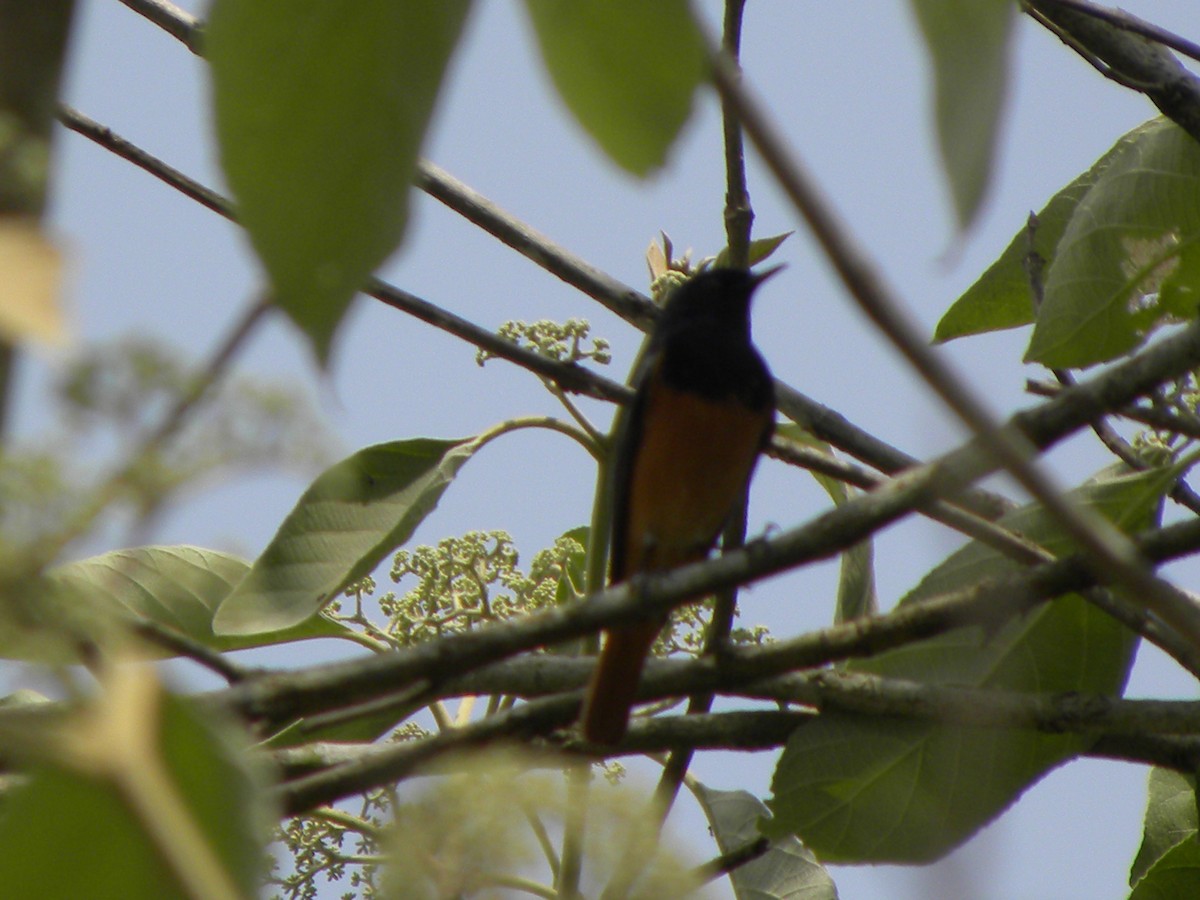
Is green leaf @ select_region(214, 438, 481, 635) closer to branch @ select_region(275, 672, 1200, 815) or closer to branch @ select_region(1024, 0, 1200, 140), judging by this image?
branch @ select_region(275, 672, 1200, 815)

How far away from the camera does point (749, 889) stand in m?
3.96

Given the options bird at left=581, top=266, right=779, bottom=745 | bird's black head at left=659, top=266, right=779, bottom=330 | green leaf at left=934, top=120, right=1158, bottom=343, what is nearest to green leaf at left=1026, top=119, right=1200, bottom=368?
green leaf at left=934, top=120, right=1158, bottom=343

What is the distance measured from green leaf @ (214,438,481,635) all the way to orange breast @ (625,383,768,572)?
1206mm

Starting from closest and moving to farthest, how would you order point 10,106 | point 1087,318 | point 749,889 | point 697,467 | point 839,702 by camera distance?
point 10,106, point 1087,318, point 839,702, point 749,889, point 697,467

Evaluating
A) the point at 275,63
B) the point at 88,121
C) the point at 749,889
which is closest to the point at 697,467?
the point at 749,889

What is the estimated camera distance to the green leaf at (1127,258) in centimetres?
292

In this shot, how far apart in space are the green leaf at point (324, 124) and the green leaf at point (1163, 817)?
12.1 ft

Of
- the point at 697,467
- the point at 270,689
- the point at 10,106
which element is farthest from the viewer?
the point at 697,467

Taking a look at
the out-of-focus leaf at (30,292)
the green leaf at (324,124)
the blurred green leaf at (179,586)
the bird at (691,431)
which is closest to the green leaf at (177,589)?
the blurred green leaf at (179,586)

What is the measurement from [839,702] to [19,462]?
2.69 metres

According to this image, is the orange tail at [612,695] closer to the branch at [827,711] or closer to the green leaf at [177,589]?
the branch at [827,711]

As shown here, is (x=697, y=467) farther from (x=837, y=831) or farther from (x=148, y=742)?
(x=148, y=742)

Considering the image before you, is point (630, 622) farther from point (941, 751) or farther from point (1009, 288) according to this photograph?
point (1009, 288)

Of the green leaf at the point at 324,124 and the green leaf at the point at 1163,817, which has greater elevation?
the green leaf at the point at 1163,817
